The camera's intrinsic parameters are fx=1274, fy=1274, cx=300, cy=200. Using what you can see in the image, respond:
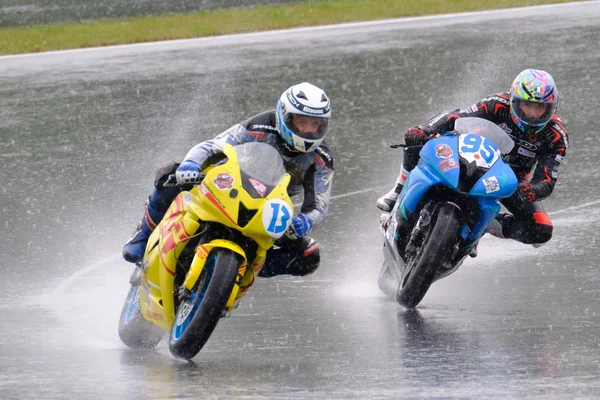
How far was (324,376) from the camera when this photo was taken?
624 cm

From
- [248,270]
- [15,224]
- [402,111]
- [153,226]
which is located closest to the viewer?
[248,270]

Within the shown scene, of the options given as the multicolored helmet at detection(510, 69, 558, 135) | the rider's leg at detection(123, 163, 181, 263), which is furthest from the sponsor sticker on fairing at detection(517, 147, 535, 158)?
the rider's leg at detection(123, 163, 181, 263)

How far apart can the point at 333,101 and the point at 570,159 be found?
355 centimetres

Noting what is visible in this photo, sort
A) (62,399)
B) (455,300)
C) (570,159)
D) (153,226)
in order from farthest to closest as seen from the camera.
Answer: (570,159) < (455,300) < (153,226) < (62,399)

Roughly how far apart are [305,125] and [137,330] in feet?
4.98

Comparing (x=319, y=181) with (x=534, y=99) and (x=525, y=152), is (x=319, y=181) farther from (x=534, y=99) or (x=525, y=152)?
(x=525, y=152)

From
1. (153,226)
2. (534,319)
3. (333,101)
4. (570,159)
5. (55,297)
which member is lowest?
(333,101)

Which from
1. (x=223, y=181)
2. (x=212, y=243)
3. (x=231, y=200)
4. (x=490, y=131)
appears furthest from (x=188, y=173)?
(x=490, y=131)

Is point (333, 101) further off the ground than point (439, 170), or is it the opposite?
point (439, 170)

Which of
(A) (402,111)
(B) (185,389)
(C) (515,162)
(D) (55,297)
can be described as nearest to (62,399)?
(B) (185,389)

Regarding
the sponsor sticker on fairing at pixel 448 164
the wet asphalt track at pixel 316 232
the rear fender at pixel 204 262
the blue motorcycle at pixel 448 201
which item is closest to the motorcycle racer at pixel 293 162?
the wet asphalt track at pixel 316 232

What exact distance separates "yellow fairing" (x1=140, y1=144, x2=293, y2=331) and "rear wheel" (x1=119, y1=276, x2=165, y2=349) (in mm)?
158

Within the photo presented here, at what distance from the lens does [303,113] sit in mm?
7035

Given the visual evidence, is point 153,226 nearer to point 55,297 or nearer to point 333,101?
point 55,297
